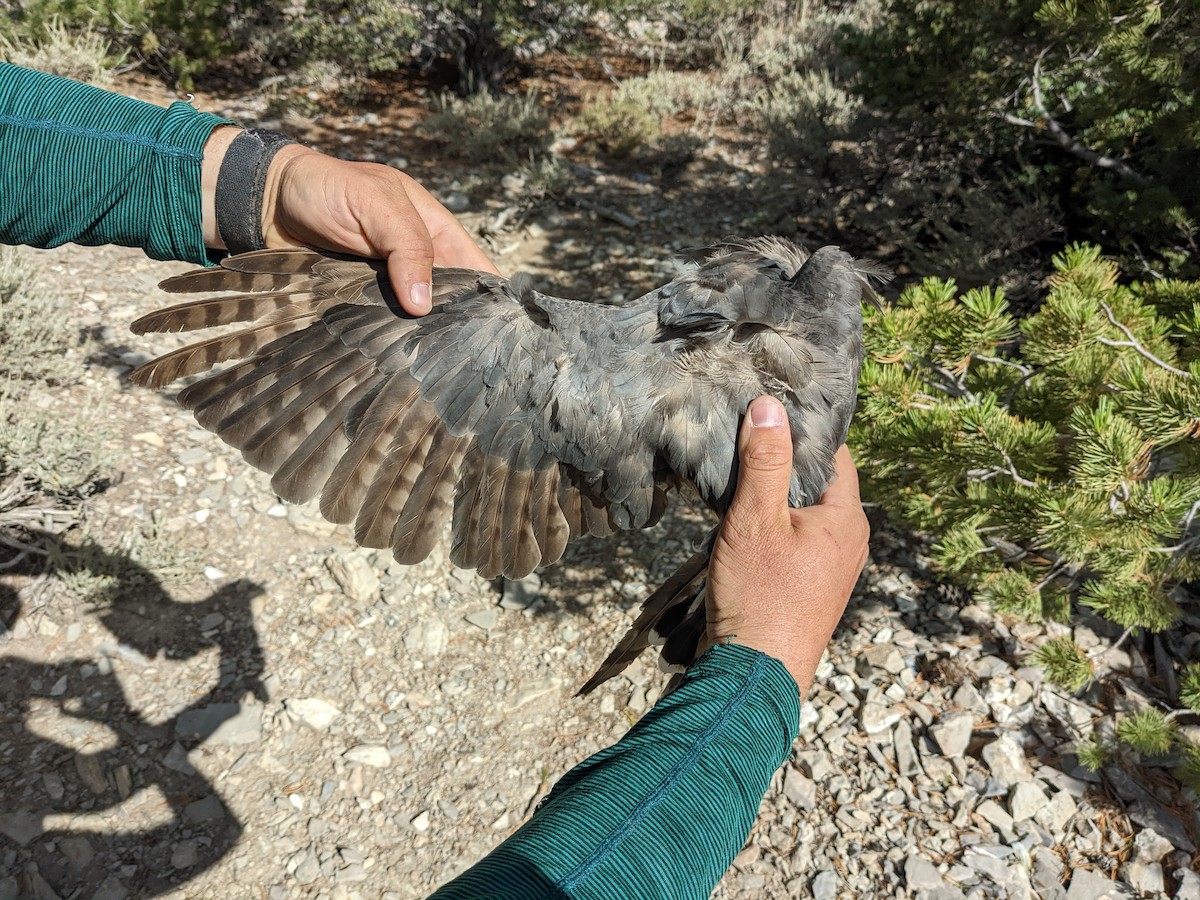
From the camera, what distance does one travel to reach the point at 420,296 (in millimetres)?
2301

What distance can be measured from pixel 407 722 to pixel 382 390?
1.76 meters

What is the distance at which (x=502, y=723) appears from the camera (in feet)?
11.4

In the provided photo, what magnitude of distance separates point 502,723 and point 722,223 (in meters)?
5.00

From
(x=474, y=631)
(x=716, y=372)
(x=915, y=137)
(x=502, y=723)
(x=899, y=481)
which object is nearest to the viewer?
(x=716, y=372)

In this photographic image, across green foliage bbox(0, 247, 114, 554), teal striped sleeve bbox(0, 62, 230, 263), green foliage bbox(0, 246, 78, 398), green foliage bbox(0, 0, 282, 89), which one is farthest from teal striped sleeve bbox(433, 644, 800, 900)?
green foliage bbox(0, 0, 282, 89)

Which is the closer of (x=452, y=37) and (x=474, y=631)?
(x=474, y=631)

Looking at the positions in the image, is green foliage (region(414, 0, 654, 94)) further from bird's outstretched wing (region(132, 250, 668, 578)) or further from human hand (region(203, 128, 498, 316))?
bird's outstretched wing (region(132, 250, 668, 578))

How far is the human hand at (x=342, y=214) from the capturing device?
2326mm

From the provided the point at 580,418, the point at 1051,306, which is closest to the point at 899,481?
the point at 1051,306

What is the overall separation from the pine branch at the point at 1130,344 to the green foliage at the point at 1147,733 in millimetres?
1212

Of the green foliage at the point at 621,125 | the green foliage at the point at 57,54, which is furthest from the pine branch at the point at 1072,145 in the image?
the green foliage at the point at 57,54

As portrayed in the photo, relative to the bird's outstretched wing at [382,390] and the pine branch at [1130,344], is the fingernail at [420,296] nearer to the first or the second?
the bird's outstretched wing at [382,390]

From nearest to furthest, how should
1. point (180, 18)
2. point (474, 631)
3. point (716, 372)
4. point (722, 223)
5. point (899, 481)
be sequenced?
point (716, 372), point (899, 481), point (474, 631), point (722, 223), point (180, 18)

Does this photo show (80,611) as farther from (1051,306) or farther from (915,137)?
(915,137)
